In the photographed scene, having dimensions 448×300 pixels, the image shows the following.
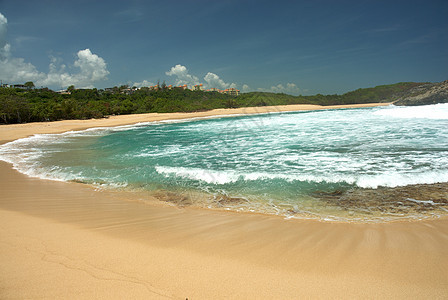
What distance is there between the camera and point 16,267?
7.95 ft

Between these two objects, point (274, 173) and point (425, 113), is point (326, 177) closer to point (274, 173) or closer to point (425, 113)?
point (274, 173)

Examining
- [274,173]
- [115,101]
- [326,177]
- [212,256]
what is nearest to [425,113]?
[326,177]

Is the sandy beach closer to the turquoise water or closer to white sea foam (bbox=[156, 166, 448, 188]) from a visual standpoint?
the turquoise water

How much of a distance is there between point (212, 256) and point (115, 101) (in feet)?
187

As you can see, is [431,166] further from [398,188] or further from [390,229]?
[390,229]

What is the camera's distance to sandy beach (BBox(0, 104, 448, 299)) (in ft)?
6.81

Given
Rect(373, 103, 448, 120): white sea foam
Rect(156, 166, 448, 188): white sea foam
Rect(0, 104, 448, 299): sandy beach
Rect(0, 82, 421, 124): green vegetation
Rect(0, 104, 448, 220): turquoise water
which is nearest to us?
Rect(0, 104, 448, 299): sandy beach

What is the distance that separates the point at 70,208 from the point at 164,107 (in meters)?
50.4

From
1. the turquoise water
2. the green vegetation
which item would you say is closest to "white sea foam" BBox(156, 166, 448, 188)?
the turquoise water

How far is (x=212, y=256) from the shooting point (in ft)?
8.79

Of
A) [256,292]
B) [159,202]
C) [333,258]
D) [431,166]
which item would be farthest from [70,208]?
[431,166]

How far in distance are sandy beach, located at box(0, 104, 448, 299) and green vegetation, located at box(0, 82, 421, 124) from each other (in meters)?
36.0

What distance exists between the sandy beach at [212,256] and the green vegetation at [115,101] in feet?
118

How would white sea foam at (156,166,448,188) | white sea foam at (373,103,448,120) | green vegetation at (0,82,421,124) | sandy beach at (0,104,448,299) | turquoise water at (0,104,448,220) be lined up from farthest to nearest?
green vegetation at (0,82,421,124) → white sea foam at (373,103,448,120) → white sea foam at (156,166,448,188) → turquoise water at (0,104,448,220) → sandy beach at (0,104,448,299)
